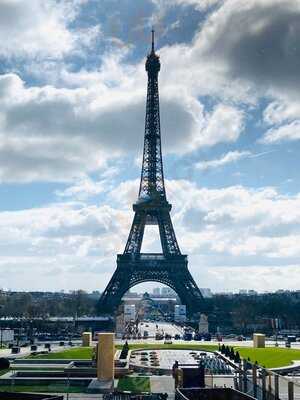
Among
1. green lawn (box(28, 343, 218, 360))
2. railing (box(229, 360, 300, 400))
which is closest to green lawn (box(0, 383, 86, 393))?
railing (box(229, 360, 300, 400))

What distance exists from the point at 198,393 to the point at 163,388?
9583 mm

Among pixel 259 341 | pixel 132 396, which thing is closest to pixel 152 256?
pixel 259 341

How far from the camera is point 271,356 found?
44031 mm

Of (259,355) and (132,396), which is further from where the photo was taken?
(259,355)

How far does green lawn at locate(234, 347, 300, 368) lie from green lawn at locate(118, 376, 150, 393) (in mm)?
9042

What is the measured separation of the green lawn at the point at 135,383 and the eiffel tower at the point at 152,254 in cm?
5543

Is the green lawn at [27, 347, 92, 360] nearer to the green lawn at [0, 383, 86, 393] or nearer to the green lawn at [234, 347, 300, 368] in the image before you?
the green lawn at [0, 383, 86, 393]

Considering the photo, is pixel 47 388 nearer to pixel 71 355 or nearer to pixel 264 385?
pixel 264 385

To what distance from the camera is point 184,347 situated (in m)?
53.0

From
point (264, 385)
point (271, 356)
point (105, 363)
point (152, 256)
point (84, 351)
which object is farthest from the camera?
point (152, 256)

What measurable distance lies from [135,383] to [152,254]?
64.6 metres

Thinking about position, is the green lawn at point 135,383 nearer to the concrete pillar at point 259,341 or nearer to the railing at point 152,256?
the concrete pillar at point 259,341

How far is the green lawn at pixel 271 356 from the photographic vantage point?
1571 inches

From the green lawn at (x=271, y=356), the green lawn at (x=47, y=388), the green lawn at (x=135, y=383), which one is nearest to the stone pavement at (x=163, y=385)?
the green lawn at (x=135, y=383)
